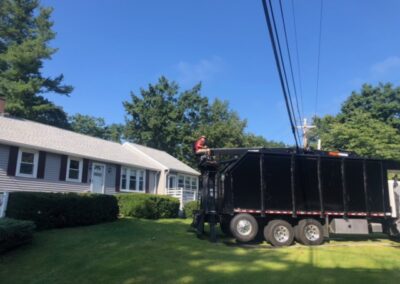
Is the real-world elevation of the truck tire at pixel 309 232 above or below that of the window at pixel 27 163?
below

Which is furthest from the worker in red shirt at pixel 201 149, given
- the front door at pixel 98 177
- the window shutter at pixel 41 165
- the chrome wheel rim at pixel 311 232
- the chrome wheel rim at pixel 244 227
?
the front door at pixel 98 177

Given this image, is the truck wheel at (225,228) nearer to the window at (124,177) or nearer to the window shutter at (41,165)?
the window shutter at (41,165)

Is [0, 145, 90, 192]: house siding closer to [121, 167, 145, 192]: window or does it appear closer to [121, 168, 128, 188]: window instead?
[121, 168, 128, 188]: window

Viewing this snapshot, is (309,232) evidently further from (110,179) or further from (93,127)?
(93,127)

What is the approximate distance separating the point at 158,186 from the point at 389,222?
18.4 meters

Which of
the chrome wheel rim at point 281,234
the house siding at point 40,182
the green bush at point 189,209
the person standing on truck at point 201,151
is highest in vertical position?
the person standing on truck at point 201,151

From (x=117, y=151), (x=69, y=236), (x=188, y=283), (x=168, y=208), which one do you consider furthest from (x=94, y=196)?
(x=117, y=151)

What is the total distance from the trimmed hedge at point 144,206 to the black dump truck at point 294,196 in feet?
20.1

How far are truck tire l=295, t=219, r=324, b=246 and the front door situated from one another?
45.9 feet

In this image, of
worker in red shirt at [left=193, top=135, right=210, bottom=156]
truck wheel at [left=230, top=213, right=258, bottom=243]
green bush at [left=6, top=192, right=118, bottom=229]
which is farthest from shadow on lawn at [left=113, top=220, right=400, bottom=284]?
green bush at [left=6, top=192, right=118, bottom=229]

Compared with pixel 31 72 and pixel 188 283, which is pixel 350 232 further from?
pixel 31 72

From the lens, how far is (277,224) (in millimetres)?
12805

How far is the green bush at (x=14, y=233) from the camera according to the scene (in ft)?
32.2

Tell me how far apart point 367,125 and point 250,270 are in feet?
103
